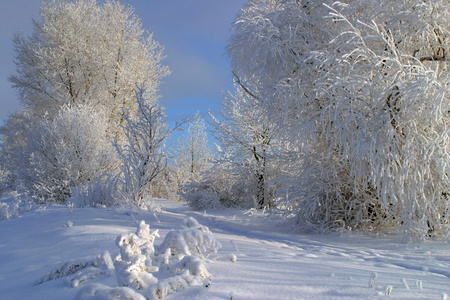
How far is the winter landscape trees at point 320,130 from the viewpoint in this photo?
3.63m

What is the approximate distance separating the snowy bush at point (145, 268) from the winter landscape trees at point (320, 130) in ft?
9.27

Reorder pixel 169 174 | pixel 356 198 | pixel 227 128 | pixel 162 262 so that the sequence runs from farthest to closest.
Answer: pixel 169 174, pixel 227 128, pixel 356 198, pixel 162 262

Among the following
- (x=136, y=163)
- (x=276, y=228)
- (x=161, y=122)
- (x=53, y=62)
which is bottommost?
(x=276, y=228)

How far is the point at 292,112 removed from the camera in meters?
4.90

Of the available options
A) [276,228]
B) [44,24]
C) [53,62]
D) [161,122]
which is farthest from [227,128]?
[44,24]

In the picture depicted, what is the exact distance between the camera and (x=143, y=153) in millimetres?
5348

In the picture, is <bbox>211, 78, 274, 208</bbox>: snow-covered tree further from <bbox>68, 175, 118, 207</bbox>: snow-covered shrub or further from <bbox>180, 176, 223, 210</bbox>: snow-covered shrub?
<bbox>68, 175, 118, 207</bbox>: snow-covered shrub

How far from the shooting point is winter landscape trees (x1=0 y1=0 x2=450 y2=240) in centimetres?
363

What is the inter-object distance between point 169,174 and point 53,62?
871 centimetres

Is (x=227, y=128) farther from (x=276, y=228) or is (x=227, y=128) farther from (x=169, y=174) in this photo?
(x=169, y=174)

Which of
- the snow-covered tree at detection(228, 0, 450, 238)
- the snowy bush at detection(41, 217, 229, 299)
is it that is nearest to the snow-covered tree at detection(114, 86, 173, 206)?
the snow-covered tree at detection(228, 0, 450, 238)

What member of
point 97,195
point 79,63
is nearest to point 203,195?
point 97,195

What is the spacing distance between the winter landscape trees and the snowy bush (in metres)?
2.83

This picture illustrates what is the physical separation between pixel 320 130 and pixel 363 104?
3.61ft
